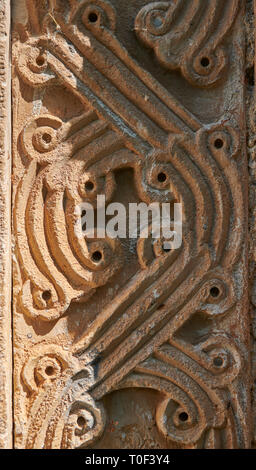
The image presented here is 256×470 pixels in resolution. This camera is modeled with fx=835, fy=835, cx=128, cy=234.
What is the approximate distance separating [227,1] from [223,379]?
1.08 m

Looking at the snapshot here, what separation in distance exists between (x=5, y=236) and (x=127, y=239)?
0.35 m

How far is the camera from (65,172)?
237 cm

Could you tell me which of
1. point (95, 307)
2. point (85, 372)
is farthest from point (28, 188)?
point (85, 372)

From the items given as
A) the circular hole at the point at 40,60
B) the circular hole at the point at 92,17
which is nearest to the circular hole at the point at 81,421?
the circular hole at the point at 40,60

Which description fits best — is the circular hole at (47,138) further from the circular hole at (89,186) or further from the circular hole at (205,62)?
the circular hole at (205,62)

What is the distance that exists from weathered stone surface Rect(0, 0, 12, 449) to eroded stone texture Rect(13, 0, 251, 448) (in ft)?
0.11

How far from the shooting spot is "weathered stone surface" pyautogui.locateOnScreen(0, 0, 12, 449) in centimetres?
223

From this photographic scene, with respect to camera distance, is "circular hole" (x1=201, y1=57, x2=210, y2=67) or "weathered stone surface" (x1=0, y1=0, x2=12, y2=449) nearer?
"weathered stone surface" (x1=0, y1=0, x2=12, y2=449)

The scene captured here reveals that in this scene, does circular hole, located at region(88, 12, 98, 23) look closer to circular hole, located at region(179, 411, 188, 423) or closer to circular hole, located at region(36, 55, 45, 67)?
circular hole, located at region(36, 55, 45, 67)

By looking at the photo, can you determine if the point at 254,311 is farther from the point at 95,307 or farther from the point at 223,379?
the point at 95,307

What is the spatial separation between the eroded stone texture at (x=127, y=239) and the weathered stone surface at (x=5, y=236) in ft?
0.11

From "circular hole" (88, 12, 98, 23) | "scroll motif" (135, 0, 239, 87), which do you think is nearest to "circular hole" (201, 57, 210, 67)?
"scroll motif" (135, 0, 239, 87)

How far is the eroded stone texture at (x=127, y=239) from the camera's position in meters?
2.29
